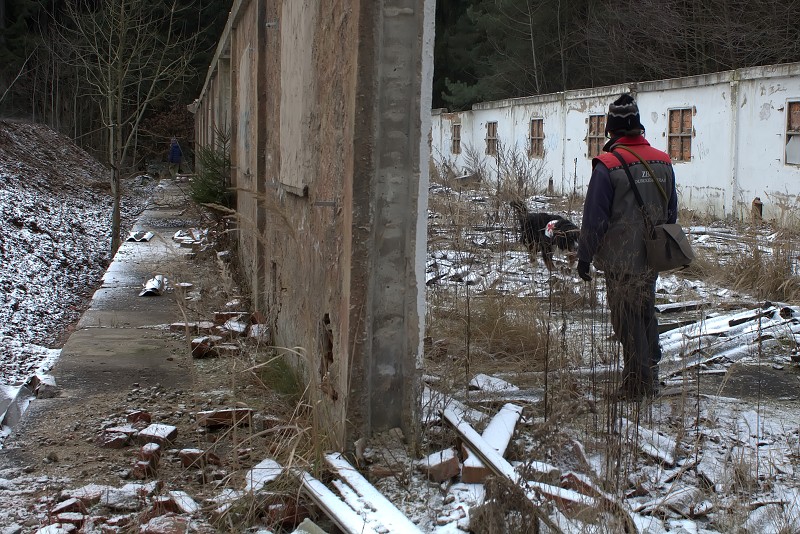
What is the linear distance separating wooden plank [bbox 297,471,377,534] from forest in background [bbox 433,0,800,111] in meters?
23.1

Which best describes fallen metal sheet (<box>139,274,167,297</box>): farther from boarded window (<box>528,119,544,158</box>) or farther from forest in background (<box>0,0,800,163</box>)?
boarded window (<box>528,119,544,158</box>)

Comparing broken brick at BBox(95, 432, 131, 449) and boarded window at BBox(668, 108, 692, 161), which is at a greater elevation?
boarded window at BBox(668, 108, 692, 161)

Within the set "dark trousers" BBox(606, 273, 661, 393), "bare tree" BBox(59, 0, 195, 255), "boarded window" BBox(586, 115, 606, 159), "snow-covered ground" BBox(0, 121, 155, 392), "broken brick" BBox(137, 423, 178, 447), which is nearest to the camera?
"broken brick" BBox(137, 423, 178, 447)

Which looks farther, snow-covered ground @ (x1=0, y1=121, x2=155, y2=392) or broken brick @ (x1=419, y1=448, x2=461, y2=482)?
snow-covered ground @ (x1=0, y1=121, x2=155, y2=392)

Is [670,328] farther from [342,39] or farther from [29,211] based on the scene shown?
[29,211]

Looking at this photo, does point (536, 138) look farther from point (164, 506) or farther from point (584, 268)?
point (164, 506)

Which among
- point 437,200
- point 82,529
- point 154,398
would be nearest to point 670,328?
point 154,398

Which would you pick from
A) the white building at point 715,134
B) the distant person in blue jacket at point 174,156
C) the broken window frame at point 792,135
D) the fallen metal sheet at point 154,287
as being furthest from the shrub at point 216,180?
the distant person in blue jacket at point 174,156

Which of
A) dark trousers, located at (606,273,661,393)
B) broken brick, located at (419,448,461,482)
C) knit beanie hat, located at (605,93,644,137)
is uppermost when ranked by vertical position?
knit beanie hat, located at (605,93,644,137)

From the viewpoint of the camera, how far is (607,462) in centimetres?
Answer: 309

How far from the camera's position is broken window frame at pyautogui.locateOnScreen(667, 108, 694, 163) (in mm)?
16500

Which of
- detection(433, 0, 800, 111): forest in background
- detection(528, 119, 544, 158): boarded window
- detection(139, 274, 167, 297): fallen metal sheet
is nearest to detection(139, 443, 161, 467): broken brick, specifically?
detection(139, 274, 167, 297): fallen metal sheet

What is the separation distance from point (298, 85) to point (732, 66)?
23023mm

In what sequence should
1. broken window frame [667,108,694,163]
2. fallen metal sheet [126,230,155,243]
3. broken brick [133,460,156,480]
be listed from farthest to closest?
broken window frame [667,108,694,163], fallen metal sheet [126,230,155,243], broken brick [133,460,156,480]
